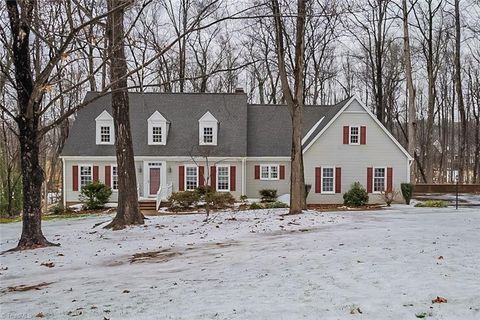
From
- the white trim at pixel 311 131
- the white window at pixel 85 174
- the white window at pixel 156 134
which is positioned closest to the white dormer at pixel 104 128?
the white window at pixel 85 174

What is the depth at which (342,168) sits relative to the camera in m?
24.2

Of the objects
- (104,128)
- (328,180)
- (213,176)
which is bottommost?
(328,180)

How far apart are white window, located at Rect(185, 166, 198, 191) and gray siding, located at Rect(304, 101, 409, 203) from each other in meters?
6.02

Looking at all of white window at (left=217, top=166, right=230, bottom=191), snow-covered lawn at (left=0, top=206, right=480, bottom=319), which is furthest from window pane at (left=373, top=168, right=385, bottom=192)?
snow-covered lawn at (left=0, top=206, right=480, bottom=319)

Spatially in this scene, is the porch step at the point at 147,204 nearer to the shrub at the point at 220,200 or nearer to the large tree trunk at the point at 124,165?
the shrub at the point at 220,200

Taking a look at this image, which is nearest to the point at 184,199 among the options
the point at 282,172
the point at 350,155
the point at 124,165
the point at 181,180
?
the point at 181,180

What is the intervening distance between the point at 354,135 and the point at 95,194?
1391 centimetres

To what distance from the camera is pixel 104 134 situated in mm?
25000

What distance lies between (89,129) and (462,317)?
23.6 metres

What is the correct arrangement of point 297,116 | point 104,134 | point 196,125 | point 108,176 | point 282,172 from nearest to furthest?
1. point 297,116
2. point 108,176
3. point 104,134
4. point 282,172
5. point 196,125

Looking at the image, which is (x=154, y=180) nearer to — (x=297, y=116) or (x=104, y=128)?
(x=104, y=128)

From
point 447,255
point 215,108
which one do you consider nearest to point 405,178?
point 215,108

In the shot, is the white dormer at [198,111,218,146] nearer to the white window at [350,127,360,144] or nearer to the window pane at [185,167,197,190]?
the window pane at [185,167,197,190]

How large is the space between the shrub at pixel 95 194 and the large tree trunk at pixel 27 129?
39.3ft
